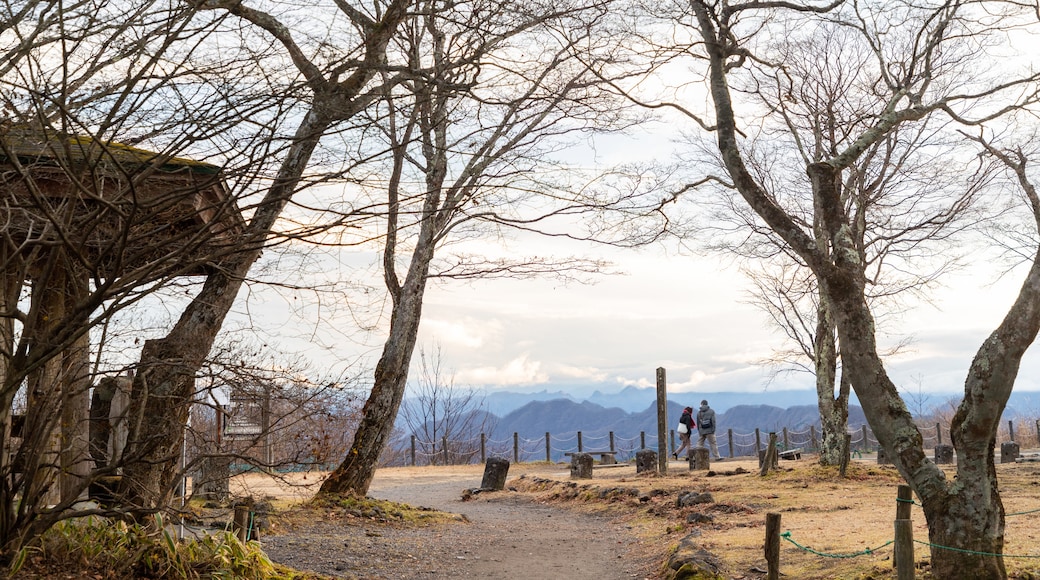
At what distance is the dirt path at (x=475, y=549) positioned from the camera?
27.9ft

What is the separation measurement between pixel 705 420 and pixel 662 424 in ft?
13.5

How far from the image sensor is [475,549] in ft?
33.0

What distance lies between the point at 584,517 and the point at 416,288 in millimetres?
4682

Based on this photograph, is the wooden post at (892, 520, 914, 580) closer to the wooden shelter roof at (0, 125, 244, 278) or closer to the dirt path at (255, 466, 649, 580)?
the dirt path at (255, 466, 649, 580)

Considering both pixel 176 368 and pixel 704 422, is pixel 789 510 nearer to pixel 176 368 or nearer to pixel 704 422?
pixel 176 368

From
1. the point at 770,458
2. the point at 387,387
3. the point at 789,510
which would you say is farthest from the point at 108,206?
the point at 770,458

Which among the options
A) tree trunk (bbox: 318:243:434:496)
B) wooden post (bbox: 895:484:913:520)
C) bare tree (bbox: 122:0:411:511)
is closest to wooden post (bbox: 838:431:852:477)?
tree trunk (bbox: 318:243:434:496)

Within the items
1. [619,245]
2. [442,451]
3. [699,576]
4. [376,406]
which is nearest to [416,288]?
[376,406]

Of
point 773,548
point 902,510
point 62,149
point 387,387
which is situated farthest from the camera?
point 387,387

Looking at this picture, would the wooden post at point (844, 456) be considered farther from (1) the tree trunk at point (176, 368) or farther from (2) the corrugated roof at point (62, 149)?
(2) the corrugated roof at point (62, 149)

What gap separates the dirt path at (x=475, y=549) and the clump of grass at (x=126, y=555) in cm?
187

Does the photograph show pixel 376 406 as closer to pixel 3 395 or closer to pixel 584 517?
pixel 584 517

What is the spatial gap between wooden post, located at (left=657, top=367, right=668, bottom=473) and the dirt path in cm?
562

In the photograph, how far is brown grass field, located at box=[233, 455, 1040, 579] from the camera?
291 inches
